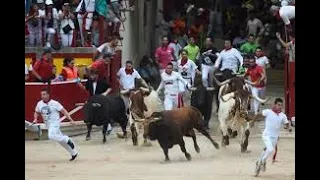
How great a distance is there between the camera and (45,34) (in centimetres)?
2528

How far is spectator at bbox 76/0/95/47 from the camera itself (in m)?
25.1

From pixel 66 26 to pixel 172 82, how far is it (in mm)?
4995

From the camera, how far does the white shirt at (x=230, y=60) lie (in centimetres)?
2288

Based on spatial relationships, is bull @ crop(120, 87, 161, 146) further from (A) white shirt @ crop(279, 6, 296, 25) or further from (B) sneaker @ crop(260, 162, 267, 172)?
(A) white shirt @ crop(279, 6, 296, 25)

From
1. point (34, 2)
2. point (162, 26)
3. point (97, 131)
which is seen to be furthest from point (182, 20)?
point (97, 131)

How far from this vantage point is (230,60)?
75.2 ft

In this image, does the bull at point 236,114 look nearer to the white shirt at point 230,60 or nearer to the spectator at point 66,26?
the white shirt at point 230,60

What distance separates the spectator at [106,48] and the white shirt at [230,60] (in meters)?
3.01

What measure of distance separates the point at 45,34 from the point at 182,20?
388 inches

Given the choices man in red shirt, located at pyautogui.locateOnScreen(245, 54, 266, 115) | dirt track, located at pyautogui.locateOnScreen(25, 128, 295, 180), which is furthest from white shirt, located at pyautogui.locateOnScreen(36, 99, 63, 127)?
man in red shirt, located at pyautogui.locateOnScreen(245, 54, 266, 115)

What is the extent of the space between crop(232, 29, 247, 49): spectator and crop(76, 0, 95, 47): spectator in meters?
5.04

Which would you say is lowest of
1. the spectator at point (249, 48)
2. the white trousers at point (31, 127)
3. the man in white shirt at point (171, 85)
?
the white trousers at point (31, 127)

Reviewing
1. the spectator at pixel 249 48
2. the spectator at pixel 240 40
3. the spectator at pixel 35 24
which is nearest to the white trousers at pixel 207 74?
the spectator at pixel 249 48
